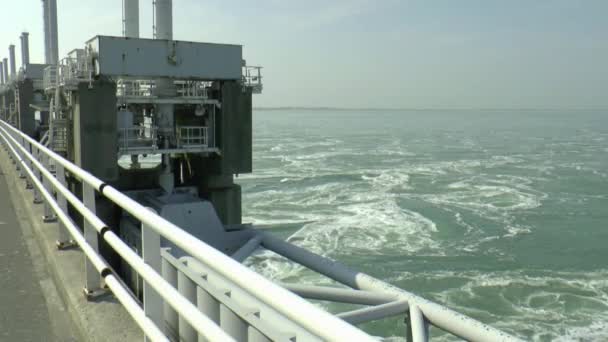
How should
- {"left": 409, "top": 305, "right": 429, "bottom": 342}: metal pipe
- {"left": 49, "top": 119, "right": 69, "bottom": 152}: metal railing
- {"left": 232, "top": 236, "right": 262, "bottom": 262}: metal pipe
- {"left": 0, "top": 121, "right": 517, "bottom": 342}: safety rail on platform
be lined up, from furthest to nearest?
{"left": 49, "top": 119, "right": 69, "bottom": 152}: metal railing → {"left": 232, "top": 236, "right": 262, "bottom": 262}: metal pipe → {"left": 409, "top": 305, "right": 429, "bottom": 342}: metal pipe → {"left": 0, "top": 121, "right": 517, "bottom": 342}: safety rail on platform

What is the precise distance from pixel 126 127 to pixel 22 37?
41273 mm

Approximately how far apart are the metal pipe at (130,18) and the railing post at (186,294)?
15792 mm

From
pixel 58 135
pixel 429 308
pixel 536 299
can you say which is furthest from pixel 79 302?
pixel 536 299

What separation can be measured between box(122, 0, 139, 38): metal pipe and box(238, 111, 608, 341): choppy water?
8958mm

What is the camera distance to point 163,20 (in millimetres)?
16891

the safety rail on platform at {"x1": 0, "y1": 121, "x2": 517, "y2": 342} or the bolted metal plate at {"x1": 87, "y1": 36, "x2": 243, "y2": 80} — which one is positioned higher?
the bolted metal plate at {"x1": 87, "y1": 36, "x2": 243, "y2": 80}

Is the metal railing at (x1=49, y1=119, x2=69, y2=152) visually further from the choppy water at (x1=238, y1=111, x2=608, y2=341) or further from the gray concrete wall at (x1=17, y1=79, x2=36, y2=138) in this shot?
the gray concrete wall at (x1=17, y1=79, x2=36, y2=138)

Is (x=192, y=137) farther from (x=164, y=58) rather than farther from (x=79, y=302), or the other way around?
(x=79, y=302)

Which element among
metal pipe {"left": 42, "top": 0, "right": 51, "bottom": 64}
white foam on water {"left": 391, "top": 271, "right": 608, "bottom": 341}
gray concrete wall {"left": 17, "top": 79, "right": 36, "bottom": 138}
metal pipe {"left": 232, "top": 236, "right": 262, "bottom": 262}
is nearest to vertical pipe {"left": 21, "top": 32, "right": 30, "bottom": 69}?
metal pipe {"left": 42, "top": 0, "right": 51, "bottom": 64}

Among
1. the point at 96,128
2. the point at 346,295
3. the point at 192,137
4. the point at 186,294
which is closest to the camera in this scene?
the point at 186,294

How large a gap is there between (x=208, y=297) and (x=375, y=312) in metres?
2.64

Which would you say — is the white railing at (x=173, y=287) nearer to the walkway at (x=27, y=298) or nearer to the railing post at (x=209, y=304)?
the railing post at (x=209, y=304)

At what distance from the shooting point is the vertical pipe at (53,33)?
121ft

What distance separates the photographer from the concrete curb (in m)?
3.50
